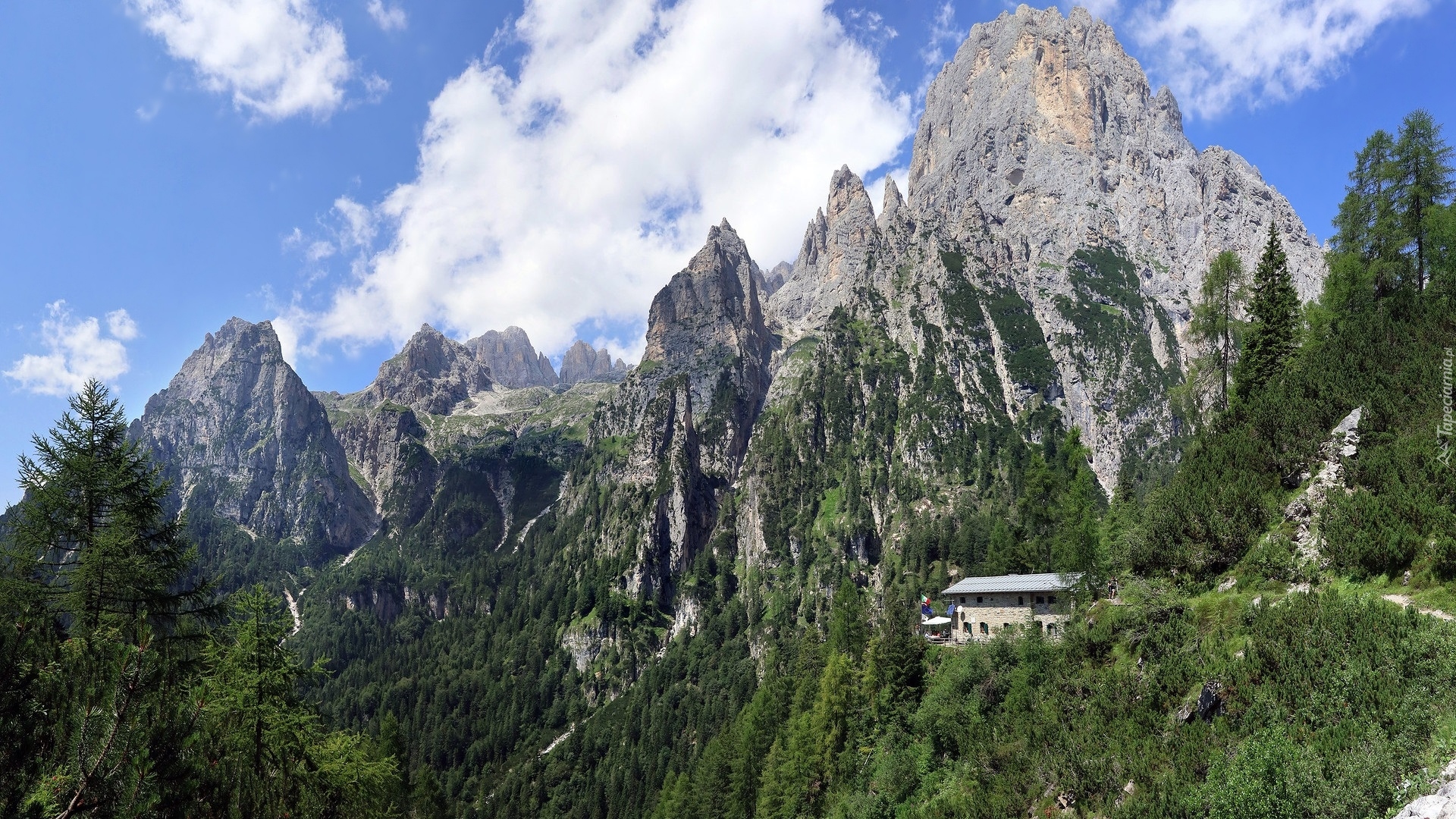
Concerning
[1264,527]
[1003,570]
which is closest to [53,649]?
[1264,527]

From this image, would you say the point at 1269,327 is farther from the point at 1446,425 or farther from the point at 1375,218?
the point at 1446,425

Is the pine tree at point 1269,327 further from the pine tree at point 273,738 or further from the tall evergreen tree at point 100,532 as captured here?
the tall evergreen tree at point 100,532

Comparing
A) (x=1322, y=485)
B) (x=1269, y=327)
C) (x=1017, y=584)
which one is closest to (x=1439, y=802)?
(x=1322, y=485)

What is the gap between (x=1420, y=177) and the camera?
45000 millimetres

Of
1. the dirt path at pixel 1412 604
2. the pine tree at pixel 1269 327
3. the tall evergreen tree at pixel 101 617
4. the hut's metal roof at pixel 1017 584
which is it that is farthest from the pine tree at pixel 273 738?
the pine tree at pixel 1269 327

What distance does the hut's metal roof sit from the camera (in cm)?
5409

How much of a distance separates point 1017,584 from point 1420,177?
3977 centimetres

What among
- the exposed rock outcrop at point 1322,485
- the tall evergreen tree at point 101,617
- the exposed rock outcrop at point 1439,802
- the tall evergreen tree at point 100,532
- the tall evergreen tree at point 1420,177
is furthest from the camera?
the tall evergreen tree at point 1420,177

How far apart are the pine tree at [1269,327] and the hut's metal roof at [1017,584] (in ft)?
61.4

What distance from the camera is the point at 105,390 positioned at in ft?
79.6

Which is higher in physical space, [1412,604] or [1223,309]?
[1223,309]

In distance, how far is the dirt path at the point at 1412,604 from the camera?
22.6 metres

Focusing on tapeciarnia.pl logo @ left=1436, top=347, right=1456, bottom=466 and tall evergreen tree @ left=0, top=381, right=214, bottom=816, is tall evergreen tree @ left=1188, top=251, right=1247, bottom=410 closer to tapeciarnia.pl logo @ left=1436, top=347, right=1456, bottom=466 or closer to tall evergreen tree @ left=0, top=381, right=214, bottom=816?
tapeciarnia.pl logo @ left=1436, top=347, right=1456, bottom=466

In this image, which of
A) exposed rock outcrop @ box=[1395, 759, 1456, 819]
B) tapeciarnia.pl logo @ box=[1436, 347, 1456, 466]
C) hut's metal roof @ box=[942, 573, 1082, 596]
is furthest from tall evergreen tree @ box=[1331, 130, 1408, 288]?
exposed rock outcrop @ box=[1395, 759, 1456, 819]
